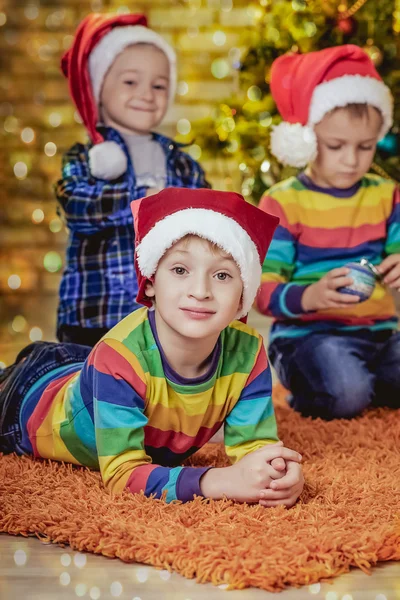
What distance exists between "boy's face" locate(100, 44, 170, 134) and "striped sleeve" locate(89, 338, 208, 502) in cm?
108

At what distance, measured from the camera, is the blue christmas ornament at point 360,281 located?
6.47ft

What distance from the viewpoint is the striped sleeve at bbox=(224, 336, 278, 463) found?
151 cm

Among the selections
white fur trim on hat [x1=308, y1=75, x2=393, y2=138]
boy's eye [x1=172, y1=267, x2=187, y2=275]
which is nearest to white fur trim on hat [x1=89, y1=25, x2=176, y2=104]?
white fur trim on hat [x1=308, y1=75, x2=393, y2=138]

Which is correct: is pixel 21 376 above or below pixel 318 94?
below

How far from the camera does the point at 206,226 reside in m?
1.39

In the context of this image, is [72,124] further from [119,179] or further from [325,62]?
[325,62]

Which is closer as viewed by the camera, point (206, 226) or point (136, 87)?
point (206, 226)

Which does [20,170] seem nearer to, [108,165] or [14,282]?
[14,282]

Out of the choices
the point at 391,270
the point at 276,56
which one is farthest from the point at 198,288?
the point at 276,56

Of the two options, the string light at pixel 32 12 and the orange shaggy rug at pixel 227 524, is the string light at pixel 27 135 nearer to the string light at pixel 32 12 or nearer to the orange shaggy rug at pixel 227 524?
the string light at pixel 32 12

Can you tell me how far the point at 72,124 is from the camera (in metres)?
4.24

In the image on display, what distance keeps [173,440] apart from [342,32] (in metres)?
1.73

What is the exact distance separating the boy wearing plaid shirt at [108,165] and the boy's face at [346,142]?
1.48 feet

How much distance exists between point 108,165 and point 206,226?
0.97m
